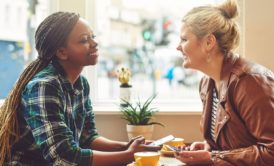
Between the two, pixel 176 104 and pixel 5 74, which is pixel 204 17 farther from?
pixel 5 74

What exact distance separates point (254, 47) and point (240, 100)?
100 cm

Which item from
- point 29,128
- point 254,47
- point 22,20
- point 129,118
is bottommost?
point 129,118

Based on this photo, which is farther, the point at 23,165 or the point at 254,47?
the point at 254,47

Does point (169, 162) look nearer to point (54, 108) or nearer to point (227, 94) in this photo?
point (227, 94)

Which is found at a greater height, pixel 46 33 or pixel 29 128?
→ pixel 46 33

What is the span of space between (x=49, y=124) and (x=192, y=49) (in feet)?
2.29

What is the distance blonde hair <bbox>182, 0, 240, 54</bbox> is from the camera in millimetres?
1556

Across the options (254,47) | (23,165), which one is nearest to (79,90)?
(23,165)

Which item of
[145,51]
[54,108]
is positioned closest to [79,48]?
[54,108]

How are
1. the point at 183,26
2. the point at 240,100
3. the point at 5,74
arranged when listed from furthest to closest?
the point at 5,74, the point at 183,26, the point at 240,100

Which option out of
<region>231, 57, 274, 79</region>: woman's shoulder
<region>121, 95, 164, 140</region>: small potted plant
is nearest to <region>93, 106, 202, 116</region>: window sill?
<region>121, 95, 164, 140</region>: small potted plant

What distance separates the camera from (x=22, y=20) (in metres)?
2.52

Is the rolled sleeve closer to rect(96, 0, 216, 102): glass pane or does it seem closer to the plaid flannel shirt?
the plaid flannel shirt

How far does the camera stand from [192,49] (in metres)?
1.61
